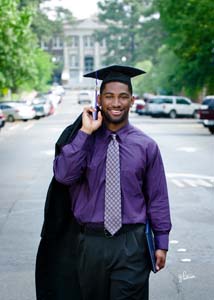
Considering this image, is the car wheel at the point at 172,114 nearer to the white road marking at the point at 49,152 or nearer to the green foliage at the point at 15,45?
the green foliage at the point at 15,45

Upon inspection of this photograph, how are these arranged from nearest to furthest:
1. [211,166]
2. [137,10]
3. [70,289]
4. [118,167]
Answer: [118,167], [70,289], [211,166], [137,10]

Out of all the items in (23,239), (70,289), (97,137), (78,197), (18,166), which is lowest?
(18,166)

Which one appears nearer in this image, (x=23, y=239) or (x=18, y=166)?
(x=23, y=239)

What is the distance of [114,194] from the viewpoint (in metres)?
4.27

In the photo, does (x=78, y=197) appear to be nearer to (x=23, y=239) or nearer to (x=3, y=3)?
(x=23, y=239)

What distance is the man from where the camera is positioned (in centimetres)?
429

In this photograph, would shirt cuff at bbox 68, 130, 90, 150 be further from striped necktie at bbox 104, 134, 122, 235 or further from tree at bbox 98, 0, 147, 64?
tree at bbox 98, 0, 147, 64

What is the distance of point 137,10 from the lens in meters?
122

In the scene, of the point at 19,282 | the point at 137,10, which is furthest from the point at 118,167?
the point at 137,10

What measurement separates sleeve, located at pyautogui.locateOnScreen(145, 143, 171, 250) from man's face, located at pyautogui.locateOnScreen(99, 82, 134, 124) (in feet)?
0.84

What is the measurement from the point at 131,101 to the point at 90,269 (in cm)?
101

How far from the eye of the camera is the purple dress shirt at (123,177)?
4.32m

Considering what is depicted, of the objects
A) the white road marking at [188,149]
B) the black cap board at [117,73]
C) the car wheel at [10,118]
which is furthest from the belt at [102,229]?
the car wheel at [10,118]

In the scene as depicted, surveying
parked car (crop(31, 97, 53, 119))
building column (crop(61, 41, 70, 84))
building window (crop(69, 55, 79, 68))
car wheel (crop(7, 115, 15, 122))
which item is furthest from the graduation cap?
building window (crop(69, 55, 79, 68))
